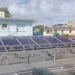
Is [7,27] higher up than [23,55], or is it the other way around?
[7,27]

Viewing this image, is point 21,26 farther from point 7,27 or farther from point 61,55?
point 61,55

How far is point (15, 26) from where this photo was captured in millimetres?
35219

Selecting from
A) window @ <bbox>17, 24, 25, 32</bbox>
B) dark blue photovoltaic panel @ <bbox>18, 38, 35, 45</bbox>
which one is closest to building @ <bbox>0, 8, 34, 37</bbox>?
window @ <bbox>17, 24, 25, 32</bbox>

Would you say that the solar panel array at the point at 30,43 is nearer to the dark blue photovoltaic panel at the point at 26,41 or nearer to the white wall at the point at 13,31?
the dark blue photovoltaic panel at the point at 26,41

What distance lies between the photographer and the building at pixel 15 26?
111ft

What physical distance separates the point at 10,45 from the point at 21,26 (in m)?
16.2

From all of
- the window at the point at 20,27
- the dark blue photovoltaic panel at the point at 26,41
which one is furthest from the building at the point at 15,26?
the dark blue photovoltaic panel at the point at 26,41

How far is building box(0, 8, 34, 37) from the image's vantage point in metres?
33.8

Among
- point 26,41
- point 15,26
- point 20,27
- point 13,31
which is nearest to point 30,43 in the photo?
point 26,41

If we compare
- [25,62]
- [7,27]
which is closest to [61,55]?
[25,62]

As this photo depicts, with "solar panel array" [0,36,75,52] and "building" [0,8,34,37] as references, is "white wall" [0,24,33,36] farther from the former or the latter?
"solar panel array" [0,36,75,52]

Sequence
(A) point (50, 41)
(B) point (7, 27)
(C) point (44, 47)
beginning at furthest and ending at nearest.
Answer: (B) point (7, 27)
(A) point (50, 41)
(C) point (44, 47)

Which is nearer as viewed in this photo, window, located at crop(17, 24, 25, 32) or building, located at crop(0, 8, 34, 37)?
building, located at crop(0, 8, 34, 37)

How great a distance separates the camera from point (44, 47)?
841 inches
